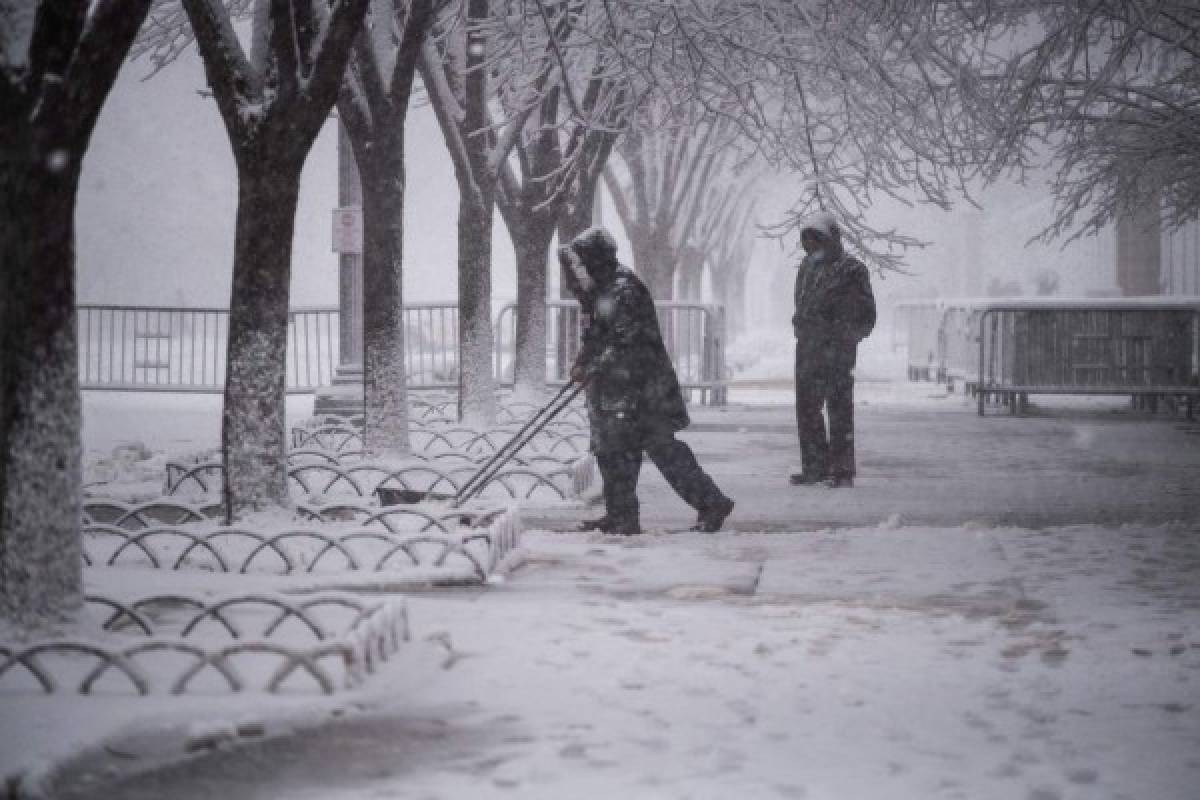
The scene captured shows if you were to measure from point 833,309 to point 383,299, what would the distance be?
3.11 meters

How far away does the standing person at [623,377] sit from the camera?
10.0 m

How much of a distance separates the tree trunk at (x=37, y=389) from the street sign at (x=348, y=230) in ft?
33.6

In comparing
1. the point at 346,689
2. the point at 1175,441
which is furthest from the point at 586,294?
the point at 1175,441

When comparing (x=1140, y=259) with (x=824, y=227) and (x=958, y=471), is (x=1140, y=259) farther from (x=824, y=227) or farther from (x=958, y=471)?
(x=824, y=227)

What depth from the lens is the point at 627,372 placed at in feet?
32.8

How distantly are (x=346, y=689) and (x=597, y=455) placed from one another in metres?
4.32

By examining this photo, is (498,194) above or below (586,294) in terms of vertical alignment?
above

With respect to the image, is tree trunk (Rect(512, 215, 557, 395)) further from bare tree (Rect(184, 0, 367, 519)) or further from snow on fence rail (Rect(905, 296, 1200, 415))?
bare tree (Rect(184, 0, 367, 519))

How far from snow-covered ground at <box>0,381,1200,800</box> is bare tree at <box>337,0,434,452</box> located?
6.19 ft

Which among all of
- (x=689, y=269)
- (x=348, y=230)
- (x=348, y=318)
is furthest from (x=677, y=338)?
(x=689, y=269)

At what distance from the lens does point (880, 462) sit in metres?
15.2

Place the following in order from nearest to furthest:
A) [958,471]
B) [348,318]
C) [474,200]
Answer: [958,471] → [474,200] → [348,318]

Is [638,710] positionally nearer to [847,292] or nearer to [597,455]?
[597,455]

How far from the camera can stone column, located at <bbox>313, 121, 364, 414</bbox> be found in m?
17.0
